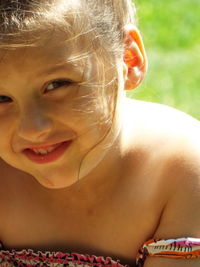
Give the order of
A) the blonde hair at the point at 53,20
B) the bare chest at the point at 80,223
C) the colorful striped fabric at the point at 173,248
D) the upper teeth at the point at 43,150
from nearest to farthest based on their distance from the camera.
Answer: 1. the blonde hair at the point at 53,20
2. the upper teeth at the point at 43,150
3. the colorful striped fabric at the point at 173,248
4. the bare chest at the point at 80,223

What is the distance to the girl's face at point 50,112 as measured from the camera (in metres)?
1.82

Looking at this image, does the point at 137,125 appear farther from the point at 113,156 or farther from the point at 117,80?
the point at 117,80

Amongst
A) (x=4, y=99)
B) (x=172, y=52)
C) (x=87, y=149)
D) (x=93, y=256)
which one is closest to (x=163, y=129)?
(x=87, y=149)

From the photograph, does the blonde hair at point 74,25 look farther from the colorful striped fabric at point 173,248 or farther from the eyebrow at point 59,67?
the colorful striped fabric at point 173,248

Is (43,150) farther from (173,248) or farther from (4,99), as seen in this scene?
(173,248)

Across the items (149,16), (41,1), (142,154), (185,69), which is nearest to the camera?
(41,1)

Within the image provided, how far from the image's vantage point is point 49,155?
6.51 feet

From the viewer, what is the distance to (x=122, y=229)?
2238mm

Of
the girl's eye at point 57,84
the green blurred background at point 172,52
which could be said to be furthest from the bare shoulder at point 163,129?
the green blurred background at point 172,52

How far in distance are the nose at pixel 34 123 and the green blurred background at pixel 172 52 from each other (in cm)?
164

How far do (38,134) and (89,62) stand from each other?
0.23 meters

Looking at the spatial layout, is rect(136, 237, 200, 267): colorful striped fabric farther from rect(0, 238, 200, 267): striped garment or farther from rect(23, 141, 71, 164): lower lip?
rect(23, 141, 71, 164): lower lip

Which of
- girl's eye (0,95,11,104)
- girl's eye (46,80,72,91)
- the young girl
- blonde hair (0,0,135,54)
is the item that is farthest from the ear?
girl's eye (0,95,11,104)

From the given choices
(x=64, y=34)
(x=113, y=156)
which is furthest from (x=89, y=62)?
(x=113, y=156)
